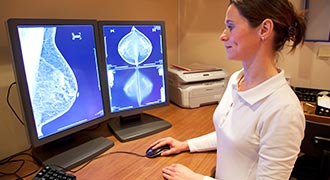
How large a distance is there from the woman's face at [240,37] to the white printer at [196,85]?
0.78 metres

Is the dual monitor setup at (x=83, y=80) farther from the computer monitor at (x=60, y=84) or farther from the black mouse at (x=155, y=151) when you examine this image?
the black mouse at (x=155, y=151)

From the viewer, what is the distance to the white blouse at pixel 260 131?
30.2 inches

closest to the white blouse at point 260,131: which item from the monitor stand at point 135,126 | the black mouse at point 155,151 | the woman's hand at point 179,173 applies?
the woman's hand at point 179,173

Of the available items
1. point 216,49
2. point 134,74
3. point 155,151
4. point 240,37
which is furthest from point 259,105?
point 216,49

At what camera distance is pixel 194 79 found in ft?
5.58

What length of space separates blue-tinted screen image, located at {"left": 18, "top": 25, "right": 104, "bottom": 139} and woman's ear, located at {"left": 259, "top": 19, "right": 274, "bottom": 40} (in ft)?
2.35

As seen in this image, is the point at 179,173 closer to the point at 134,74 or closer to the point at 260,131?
the point at 260,131

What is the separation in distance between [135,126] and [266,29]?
2.71 feet

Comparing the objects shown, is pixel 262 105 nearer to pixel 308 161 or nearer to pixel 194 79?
pixel 194 79

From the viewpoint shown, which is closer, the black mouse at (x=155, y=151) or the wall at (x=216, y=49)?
the black mouse at (x=155, y=151)

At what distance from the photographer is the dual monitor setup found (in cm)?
95

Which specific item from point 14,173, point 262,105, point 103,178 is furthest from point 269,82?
point 14,173

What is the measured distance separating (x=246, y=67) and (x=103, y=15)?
37.0 inches

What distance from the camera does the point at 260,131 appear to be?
0.83 metres
